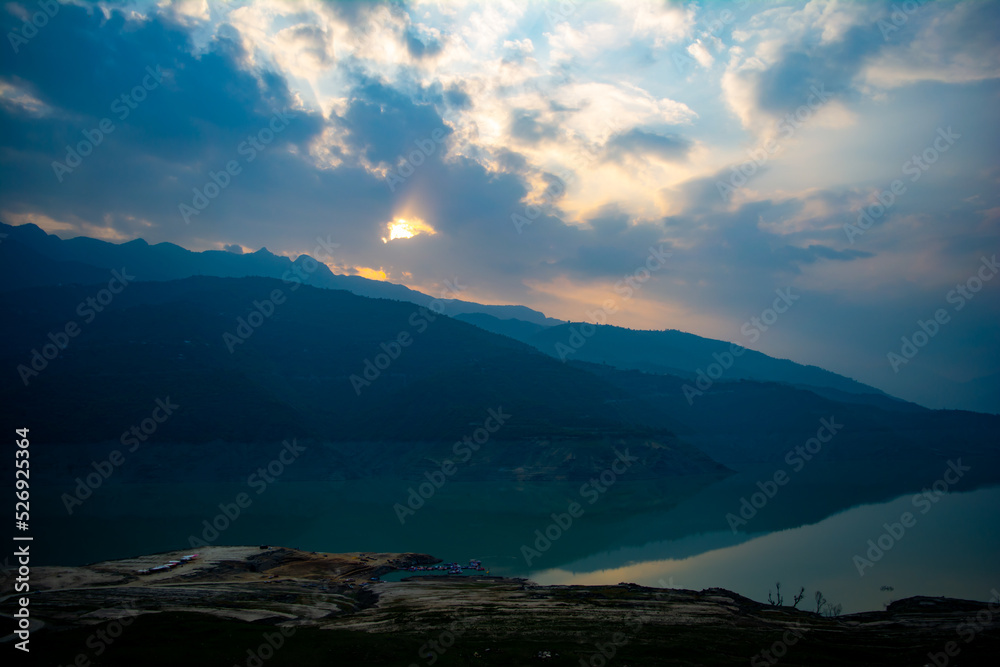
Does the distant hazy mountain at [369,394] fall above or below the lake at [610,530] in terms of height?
above

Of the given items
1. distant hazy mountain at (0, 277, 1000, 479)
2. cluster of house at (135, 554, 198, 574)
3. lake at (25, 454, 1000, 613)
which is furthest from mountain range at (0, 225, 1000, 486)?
cluster of house at (135, 554, 198, 574)

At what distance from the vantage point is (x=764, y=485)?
100m

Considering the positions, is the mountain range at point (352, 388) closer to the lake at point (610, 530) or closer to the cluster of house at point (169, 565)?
the lake at point (610, 530)

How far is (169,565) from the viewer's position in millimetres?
42344

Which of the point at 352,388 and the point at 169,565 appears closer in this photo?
the point at 169,565

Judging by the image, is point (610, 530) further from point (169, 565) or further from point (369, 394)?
point (369, 394)

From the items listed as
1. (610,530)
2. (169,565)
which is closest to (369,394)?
(610,530)

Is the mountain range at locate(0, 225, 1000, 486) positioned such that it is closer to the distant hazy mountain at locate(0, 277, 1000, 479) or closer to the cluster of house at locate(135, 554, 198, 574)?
the distant hazy mountain at locate(0, 277, 1000, 479)

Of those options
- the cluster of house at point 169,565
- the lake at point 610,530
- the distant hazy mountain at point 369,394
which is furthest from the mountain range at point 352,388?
the cluster of house at point 169,565

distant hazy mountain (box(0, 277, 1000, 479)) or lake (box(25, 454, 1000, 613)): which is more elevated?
distant hazy mountain (box(0, 277, 1000, 479))

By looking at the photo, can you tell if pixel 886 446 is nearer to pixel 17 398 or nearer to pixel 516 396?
pixel 516 396

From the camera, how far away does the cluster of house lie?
40628 mm

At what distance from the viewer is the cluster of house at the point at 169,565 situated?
40628mm

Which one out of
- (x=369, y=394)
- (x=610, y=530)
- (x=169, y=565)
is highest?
(x=369, y=394)
